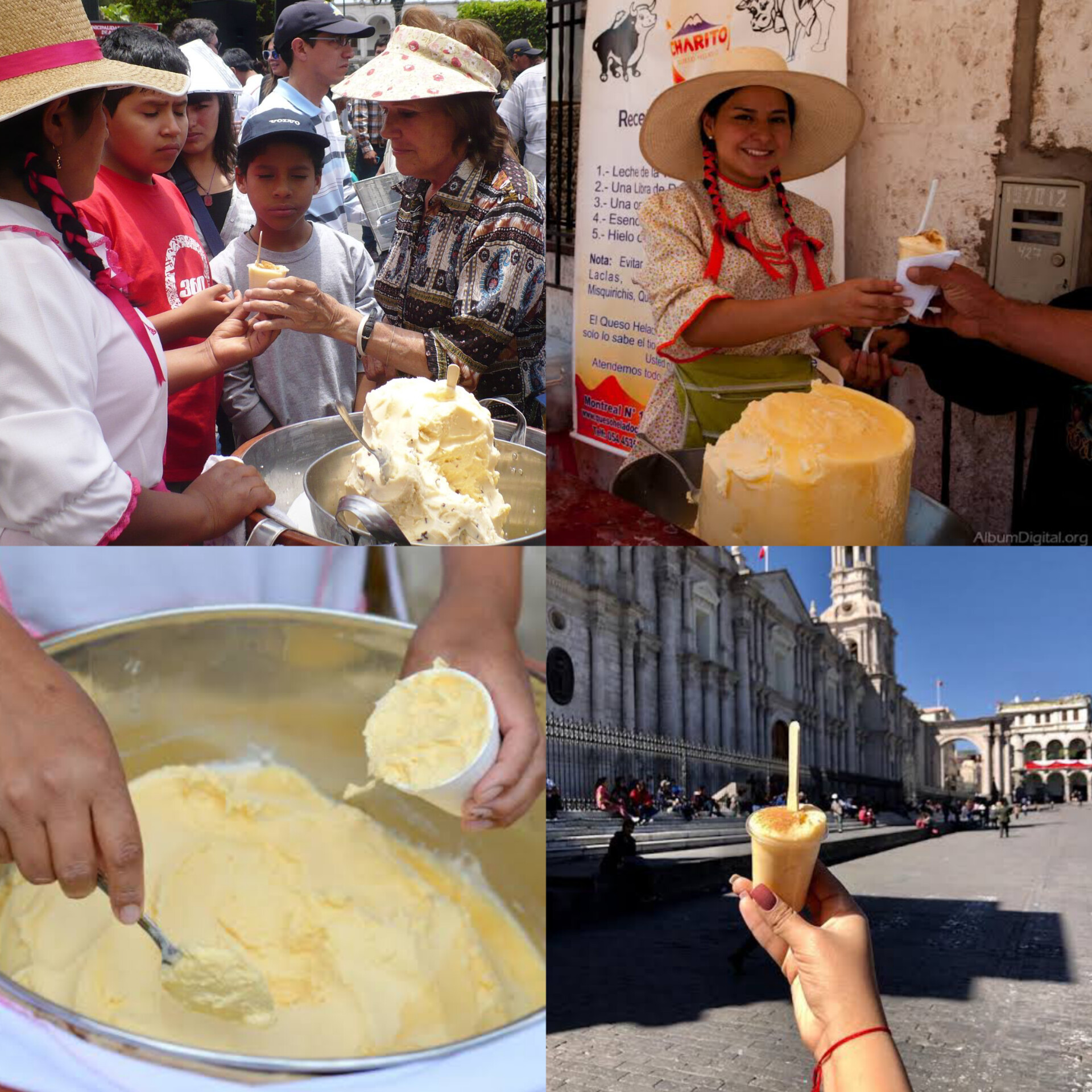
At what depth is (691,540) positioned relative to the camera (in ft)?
6.23

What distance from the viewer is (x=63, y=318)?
175 cm

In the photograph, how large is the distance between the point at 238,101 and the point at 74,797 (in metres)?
1.22

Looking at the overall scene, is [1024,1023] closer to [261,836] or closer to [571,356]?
[261,836]

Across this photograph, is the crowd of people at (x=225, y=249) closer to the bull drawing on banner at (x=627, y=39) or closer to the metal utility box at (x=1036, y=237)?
the bull drawing on banner at (x=627, y=39)

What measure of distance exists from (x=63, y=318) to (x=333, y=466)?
52 centimetres

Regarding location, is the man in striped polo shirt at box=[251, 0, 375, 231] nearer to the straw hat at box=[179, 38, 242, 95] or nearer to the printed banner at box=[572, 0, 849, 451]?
the straw hat at box=[179, 38, 242, 95]

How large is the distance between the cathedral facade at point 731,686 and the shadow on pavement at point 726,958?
0.20 metres

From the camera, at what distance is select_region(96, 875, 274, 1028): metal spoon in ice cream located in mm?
1787

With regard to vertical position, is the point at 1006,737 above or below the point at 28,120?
below

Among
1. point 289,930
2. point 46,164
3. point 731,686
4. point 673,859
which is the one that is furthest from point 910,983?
point 46,164

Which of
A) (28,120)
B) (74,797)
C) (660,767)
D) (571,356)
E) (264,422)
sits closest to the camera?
(74,797)

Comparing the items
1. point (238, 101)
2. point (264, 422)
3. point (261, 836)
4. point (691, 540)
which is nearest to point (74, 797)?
point (261, 836)
